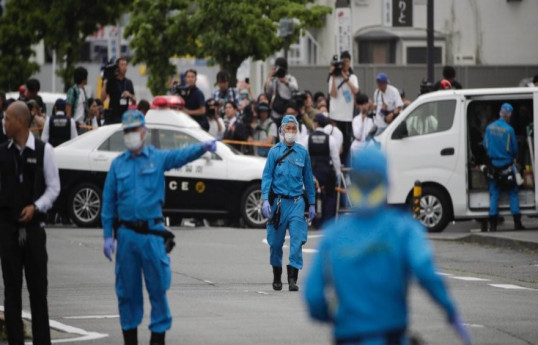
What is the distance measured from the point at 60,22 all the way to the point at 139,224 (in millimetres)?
39142

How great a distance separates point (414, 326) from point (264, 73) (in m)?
43.0

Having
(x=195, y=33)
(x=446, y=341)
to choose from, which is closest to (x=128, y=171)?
(x=446, y=341)

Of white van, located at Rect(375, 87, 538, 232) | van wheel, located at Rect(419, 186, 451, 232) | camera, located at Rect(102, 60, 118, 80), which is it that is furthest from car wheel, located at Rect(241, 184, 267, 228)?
camera, located at Rect(102, 60, 118, 80)

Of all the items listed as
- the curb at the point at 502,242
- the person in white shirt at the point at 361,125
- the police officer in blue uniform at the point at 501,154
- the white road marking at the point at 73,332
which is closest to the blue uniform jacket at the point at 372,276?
the white road marking at the point at 73,332

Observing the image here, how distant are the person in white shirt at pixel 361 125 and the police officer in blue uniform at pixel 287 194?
32.5 feet

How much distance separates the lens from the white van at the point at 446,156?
82.3 feet

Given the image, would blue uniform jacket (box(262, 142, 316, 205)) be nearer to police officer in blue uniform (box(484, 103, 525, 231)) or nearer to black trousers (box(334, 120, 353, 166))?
police officer in blue uniform (box(484, 103, 525, 231))

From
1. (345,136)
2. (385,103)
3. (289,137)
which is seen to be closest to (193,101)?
Answer: (345,136)

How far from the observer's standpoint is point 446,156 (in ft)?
82.8

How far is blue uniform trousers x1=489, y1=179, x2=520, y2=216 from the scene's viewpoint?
971 inches

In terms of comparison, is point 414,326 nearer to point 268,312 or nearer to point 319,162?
point 268,312

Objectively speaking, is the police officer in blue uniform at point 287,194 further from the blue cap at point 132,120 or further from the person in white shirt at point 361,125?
the person in white shirt at point 361,125

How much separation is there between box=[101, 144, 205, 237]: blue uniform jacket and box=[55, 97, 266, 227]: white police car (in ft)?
46.8

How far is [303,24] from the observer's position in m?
48.4
